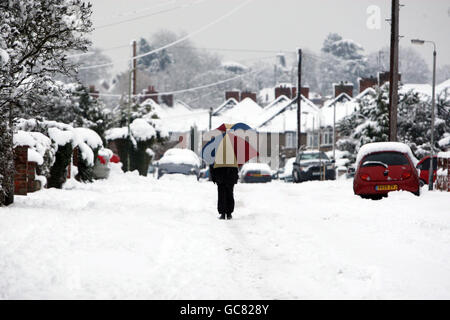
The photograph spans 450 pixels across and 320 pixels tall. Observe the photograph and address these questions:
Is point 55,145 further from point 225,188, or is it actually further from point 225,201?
point 225,201

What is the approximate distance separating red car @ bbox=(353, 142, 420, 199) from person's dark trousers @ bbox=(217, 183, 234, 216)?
5.97 metres

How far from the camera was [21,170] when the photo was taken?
1527 centimetres

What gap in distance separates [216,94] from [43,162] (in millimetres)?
91259

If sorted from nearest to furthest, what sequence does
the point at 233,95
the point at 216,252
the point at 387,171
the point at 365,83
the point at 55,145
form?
the point at 216,252 → the point at 387,171 → the point at 55,145 → the point at 365,83 → the point at 233,95

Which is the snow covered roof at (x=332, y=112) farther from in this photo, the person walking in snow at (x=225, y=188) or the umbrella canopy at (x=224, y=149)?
the person walking in snow at (x=225, y=188)

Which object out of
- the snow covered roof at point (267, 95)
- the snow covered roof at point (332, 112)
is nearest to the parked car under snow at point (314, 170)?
the snow covered roof at point (332, 112)

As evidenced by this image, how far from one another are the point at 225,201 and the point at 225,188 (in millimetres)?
337

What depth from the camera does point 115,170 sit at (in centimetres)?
2803

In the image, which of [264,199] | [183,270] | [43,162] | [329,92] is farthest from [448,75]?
[329,92]

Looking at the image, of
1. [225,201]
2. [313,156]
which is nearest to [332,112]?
[313,156]

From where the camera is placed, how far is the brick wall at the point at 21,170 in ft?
49.3

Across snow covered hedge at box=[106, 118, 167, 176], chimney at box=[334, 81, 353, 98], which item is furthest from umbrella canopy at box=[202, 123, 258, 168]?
chimney at box=[334, 81, 353, 98]

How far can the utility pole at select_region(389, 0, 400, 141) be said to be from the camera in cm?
2248

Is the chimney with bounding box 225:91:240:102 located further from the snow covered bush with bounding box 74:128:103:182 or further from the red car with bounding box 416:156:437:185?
the snow covered bush with bounding box 74:128:103:182
